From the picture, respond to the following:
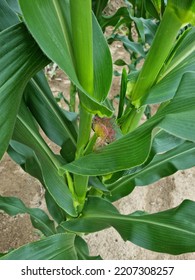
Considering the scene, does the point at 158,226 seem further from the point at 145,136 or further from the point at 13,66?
the point at 13,66

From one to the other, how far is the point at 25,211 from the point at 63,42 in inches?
22.2

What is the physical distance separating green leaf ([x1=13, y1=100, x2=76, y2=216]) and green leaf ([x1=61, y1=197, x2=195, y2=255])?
0.26 ft

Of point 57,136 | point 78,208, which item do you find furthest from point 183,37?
point 78,208

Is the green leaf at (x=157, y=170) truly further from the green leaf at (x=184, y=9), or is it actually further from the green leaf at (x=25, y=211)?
the green leaf at (x=184, y=9)

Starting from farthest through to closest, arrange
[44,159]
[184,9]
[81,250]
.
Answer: [81,250] < [44,159] < [184,9]

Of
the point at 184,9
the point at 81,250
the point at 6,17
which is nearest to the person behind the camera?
the point at 184,9

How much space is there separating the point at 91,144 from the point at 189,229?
0.92 ft

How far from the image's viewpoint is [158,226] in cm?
83

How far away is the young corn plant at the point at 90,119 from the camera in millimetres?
547

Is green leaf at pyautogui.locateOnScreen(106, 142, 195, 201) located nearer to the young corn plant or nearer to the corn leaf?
the young corn plant

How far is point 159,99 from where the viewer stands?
678 mm

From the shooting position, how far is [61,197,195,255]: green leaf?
797mm

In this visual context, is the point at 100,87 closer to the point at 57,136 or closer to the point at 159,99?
the point at 159,99

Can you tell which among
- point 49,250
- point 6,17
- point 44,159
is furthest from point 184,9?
point 49,250
